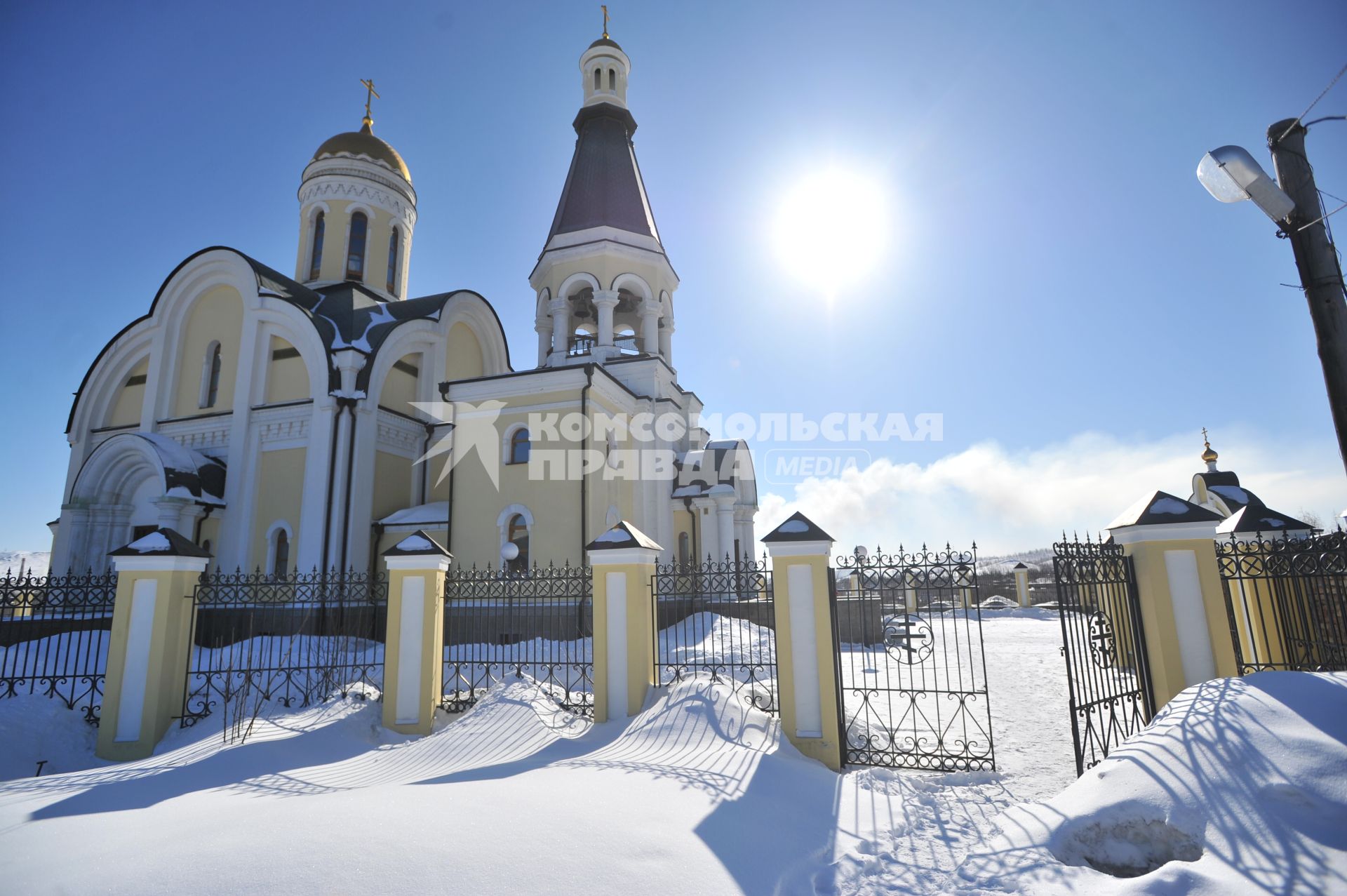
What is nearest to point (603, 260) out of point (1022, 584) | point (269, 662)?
point (269, 662)

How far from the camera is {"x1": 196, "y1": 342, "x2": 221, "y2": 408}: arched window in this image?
643 inches

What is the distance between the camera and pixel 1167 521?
226 inches

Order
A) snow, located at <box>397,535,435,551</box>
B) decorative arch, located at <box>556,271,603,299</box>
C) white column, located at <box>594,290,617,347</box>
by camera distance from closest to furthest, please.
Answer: snow, located at <box>397,535,435,551</box> < white column, located at <box>594,290,617,347</box> < decorative arch, located at <box>556,271,603,299</box>

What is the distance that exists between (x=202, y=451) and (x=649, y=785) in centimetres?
1552

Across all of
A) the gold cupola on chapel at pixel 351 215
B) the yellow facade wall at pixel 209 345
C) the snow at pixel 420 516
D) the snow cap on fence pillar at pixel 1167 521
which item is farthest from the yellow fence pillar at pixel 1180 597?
the gold cupola on chapel at pixel 351 215

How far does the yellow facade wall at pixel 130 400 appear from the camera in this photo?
56.1ft

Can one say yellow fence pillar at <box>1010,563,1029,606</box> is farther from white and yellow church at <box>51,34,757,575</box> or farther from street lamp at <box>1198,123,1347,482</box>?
street lamp at <box>1198,123,1347,482</box>

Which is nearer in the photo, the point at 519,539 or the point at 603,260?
the point at 519,539

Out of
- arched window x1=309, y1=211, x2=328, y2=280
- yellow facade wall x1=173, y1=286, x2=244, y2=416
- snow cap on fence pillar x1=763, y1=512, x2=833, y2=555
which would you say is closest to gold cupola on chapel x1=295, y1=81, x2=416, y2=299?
arched window x1=309, y1=211, x2=328, y2=280

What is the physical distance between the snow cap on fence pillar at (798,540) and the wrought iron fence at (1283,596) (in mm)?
3187

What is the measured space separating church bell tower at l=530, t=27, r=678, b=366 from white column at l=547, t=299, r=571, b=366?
0.02 meters

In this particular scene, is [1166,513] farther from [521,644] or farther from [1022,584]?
[1022,584]

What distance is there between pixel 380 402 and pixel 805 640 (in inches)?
492

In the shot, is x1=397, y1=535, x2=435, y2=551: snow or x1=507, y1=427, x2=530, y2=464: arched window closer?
x1=397, y1=535, x2=435, y2=551: snow
